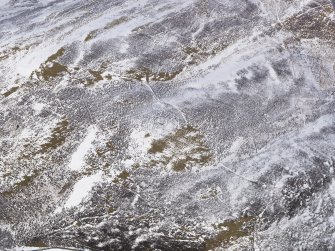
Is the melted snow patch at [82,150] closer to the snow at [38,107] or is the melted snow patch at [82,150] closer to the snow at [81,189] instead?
the snow at [81,189]

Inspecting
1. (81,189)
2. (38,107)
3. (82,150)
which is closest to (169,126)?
(82,150)

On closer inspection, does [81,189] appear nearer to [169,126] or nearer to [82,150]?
[82,150]

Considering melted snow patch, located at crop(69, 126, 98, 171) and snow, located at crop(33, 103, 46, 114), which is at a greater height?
snow, located at crop(33, 103, 46, 114)

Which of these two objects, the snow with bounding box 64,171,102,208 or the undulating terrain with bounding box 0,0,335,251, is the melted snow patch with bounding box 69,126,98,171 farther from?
the snow with bounding box 64,171,102,208

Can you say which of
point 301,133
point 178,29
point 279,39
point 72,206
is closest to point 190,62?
point 178,29

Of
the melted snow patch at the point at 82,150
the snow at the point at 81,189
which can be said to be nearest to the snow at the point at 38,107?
the melted snow patch at the point at 82,150

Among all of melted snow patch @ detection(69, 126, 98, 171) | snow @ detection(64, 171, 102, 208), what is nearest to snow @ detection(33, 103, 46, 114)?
melted snow patch @ detection(69, 126, 98, 171)

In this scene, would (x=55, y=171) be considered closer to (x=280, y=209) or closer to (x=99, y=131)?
(x=99, y=131)
